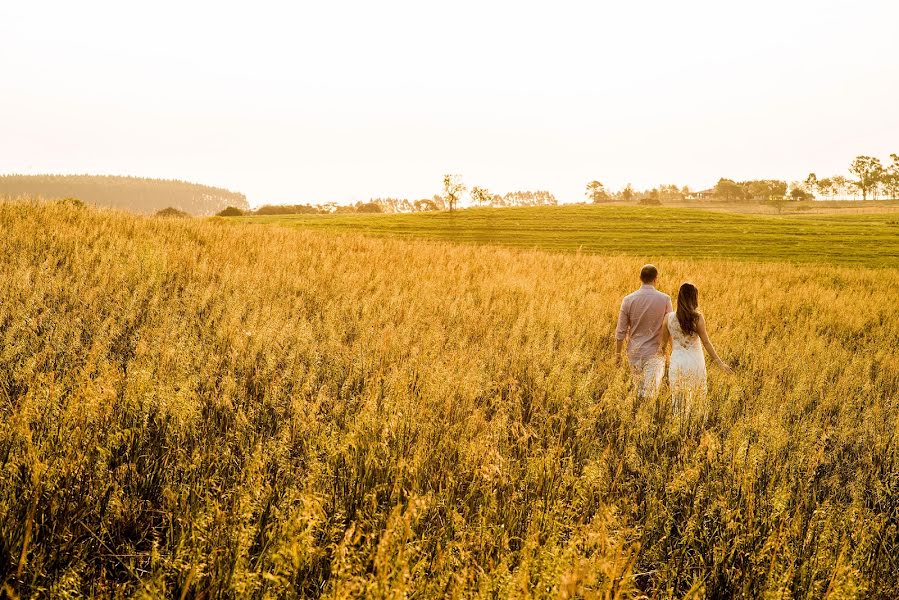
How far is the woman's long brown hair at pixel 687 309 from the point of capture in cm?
651

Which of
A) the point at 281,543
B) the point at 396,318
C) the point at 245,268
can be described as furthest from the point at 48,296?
the point at 281,543

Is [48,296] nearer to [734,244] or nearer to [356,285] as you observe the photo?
[356,285]

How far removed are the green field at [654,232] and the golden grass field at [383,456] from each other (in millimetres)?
26998

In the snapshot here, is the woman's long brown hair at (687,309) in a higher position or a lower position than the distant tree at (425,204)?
lower

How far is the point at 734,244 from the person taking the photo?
37.7 metres

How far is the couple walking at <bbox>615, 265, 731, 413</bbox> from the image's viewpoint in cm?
639

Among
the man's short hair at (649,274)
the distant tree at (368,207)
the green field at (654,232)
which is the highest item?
the distant tree at (368,207)

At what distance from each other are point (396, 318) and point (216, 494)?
539 cm

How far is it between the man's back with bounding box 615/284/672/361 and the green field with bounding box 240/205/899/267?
25.5m

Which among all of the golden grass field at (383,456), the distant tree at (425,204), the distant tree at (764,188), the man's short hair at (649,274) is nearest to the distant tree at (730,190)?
the distant tree at (764,188)

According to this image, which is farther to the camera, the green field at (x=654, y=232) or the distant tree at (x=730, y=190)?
Answer: the distant tree at (x=730, y=190)

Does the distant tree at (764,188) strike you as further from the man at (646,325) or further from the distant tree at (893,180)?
the man at (646,325)

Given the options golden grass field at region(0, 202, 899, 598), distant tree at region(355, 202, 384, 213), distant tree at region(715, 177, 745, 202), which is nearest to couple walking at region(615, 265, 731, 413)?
golden grass field at region(0, 202, 899, 598)

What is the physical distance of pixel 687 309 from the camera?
662 cm
